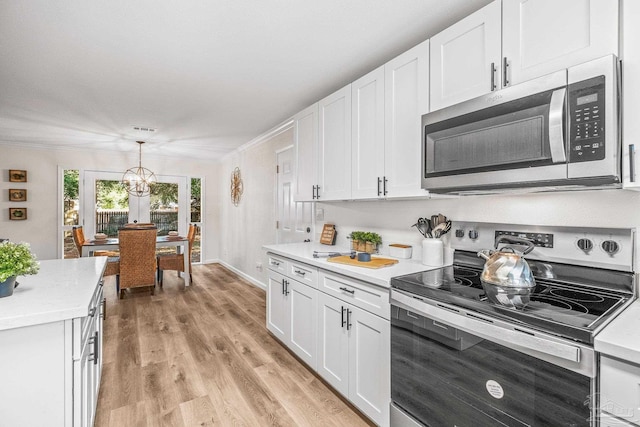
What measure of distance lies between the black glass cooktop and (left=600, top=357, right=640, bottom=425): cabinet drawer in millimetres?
88

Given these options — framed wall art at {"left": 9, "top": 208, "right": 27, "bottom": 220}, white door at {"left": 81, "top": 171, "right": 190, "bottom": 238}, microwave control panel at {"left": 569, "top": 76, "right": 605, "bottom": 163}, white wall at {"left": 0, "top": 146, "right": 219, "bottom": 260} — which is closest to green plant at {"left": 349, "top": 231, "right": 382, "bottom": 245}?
microwave control panel at {"left": 569, "top": 76, "right": 605, "bottom": 163}

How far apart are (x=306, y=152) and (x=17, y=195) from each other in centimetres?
525

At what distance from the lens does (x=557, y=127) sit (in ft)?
4.03

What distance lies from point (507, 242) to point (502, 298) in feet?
1.77

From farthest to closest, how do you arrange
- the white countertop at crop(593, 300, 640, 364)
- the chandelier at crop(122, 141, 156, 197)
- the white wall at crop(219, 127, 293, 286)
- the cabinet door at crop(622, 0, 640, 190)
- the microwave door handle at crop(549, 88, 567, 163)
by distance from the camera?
the chandelier at crop(122, 141, 156, 197) → the white wall at crop(219, 127, 293, 286) → the microwave door handle at crop(549, 88, 567, 163) → the cabinet door at crop(622, 0, 640, 190) → the white countertop at crop(593, 300, 640, 364)

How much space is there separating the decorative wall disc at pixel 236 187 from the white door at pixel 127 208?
48.5 inches

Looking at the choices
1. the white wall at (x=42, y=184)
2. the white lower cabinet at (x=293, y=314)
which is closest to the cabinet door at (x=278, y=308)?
the white lower cabinet at (x=293, y=314)

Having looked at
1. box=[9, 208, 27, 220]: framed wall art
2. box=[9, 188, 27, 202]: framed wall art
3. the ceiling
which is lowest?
box=[9, 208, 27, 220]: framed wall art

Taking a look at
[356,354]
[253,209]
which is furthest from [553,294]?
[253,209]

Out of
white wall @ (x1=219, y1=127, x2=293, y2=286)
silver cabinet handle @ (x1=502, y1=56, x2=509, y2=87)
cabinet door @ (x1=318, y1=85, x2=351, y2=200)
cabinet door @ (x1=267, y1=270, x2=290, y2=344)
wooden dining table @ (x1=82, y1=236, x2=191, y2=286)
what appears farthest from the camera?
white wall @ (x1=219, y1=127, x2=293, y2=286)

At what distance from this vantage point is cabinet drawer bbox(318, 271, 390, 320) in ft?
5.50

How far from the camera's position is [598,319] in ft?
3.27

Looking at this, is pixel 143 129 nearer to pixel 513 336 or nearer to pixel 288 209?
pixel 288 209

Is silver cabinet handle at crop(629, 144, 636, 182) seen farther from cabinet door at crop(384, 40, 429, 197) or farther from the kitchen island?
the kitchen island
